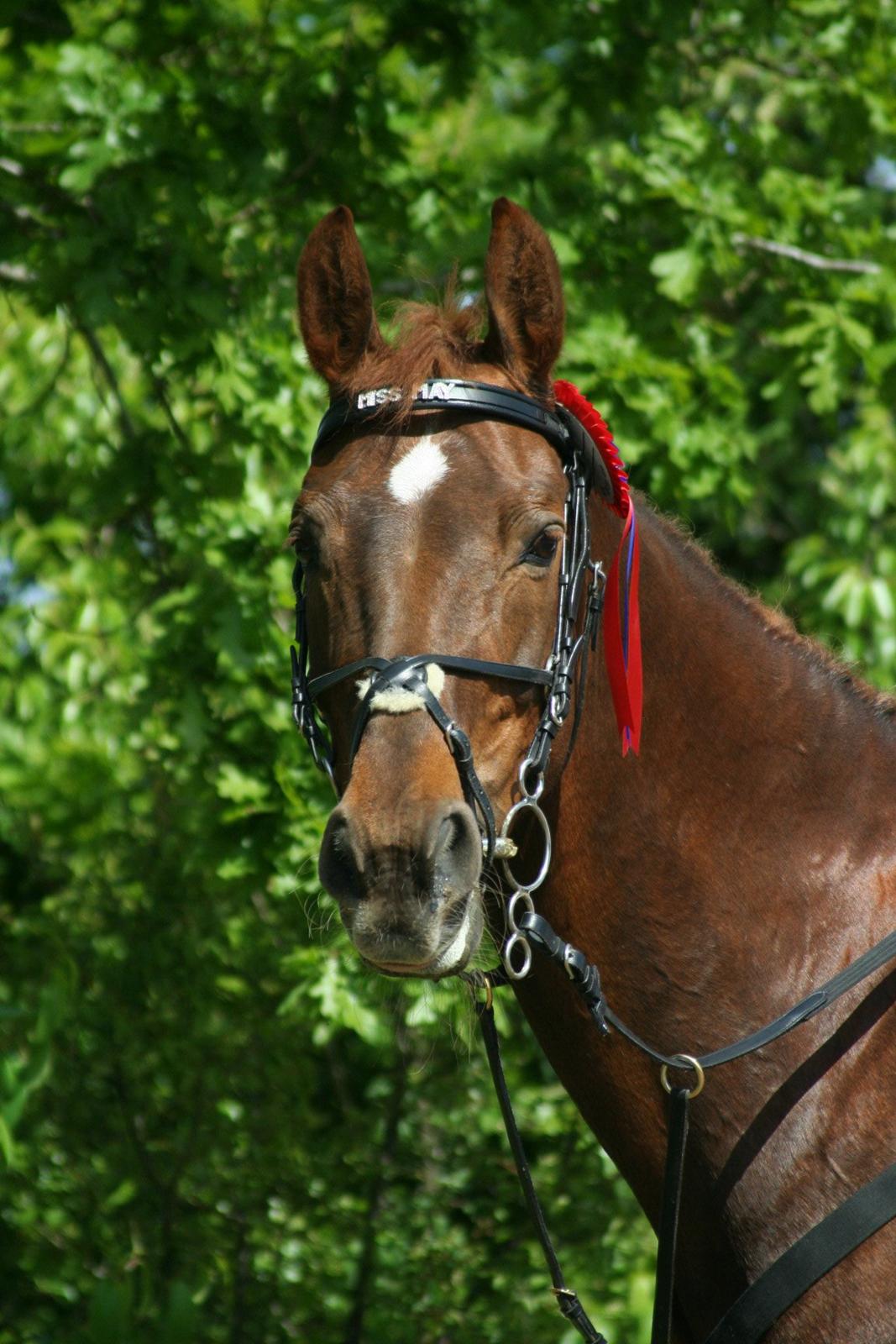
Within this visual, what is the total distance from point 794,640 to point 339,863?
3.40 ft

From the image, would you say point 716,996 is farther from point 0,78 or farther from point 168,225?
point 0,78

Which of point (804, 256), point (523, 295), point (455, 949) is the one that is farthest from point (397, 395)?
point (804, 256)

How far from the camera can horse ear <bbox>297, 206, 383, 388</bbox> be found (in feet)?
7.88

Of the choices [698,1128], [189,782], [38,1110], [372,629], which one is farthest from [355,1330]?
[372,629]

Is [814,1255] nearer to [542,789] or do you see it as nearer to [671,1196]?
[671,1196]

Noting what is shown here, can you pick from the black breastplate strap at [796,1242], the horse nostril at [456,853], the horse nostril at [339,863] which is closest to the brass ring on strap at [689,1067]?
the black breastplate strap at [796,1242]

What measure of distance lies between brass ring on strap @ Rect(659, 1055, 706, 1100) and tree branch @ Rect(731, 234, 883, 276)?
3.16 metres

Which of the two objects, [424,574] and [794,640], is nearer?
[424,574]

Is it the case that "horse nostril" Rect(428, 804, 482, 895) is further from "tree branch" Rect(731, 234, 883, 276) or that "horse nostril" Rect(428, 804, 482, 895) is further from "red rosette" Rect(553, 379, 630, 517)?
"tree branch" Rect(731, 234, 883, 276)

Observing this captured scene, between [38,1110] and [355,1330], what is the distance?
4.35 feet

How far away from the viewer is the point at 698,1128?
2125mm

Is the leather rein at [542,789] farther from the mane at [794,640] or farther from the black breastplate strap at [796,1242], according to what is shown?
the mane at [794,640]

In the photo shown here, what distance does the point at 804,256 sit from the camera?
4496 millimetres

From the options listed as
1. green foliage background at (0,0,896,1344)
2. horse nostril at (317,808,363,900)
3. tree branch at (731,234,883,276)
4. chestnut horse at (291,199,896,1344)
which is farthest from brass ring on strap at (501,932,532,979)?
tree branch at (731,234,883,276)
